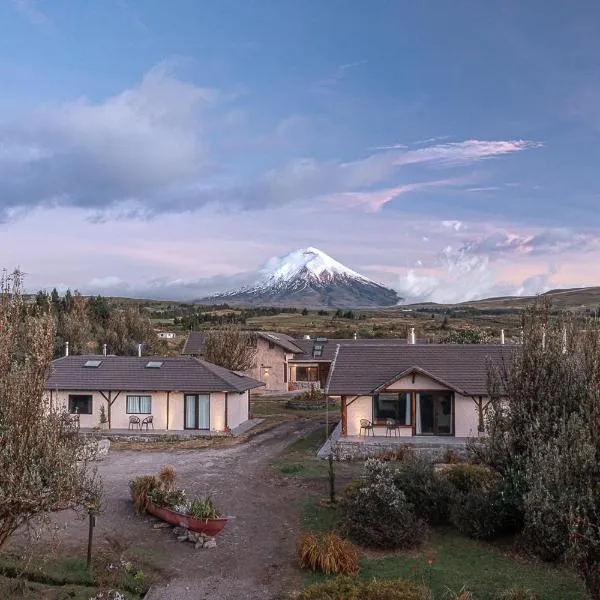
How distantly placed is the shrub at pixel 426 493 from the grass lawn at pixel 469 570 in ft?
2.63

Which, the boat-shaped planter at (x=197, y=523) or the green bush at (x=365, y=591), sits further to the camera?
the boat-shaped planter at (x=197, y=523)

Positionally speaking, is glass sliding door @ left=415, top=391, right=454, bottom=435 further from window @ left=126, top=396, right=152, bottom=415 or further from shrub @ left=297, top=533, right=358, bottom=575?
shrub @ left=297, top=533, right=358, bottom=575

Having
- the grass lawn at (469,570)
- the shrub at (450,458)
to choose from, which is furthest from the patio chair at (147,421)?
the grass lawn at (469,570)

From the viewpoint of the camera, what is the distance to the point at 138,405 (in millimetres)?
33031

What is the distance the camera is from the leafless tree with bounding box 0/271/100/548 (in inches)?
360

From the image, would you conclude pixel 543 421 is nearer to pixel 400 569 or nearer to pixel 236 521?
pixel 400 569

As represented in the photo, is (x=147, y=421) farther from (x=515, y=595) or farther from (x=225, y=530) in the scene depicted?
(x=515, y=595)

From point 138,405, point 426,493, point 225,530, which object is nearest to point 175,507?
point 225,530

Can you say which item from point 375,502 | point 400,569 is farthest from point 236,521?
point 400,569

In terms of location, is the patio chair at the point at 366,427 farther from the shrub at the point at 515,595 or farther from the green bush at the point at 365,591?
the green bush at the point at 365,591

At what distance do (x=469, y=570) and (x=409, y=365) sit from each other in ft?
55.9

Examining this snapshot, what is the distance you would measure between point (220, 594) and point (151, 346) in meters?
46.6

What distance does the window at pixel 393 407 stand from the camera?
28922mm

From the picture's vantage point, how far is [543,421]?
14.0 metres
